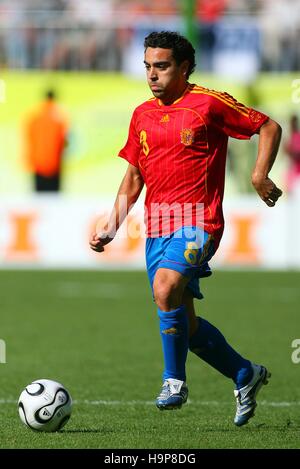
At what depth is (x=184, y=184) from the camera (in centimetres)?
665

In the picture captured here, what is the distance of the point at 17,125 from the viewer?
20562mm

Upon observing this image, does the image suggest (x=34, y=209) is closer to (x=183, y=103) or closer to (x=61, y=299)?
(x=61, y=299)

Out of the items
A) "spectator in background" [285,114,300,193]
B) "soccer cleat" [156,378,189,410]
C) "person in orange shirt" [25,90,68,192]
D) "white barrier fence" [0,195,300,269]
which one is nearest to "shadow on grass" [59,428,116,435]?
"soccer cleat" [156,378,189,410]

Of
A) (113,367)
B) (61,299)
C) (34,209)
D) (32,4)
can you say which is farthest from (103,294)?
(32,4)

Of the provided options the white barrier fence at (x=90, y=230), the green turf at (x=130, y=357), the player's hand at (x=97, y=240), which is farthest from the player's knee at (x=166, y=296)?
the white barrier fence at (x=90, y=230)

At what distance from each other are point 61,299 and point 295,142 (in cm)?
671

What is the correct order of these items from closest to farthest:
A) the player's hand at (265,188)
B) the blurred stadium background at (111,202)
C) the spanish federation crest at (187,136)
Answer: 1. the player's hand at (265,188)
2. the spanish federation crest at (187,136)
3. the blurred stadium background at (111,202)

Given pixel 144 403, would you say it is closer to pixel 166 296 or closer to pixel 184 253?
pixel 166 296

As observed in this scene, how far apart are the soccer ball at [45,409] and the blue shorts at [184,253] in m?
0.88

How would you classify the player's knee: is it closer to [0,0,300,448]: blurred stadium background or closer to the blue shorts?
the blue shorts

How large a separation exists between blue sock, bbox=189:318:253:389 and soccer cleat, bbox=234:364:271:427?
0.04 meters

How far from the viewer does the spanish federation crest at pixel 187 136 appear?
663cm

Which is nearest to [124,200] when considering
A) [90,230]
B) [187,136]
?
[187,136]

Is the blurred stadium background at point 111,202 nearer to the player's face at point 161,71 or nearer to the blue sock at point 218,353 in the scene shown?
the blue sock at point 218,353
